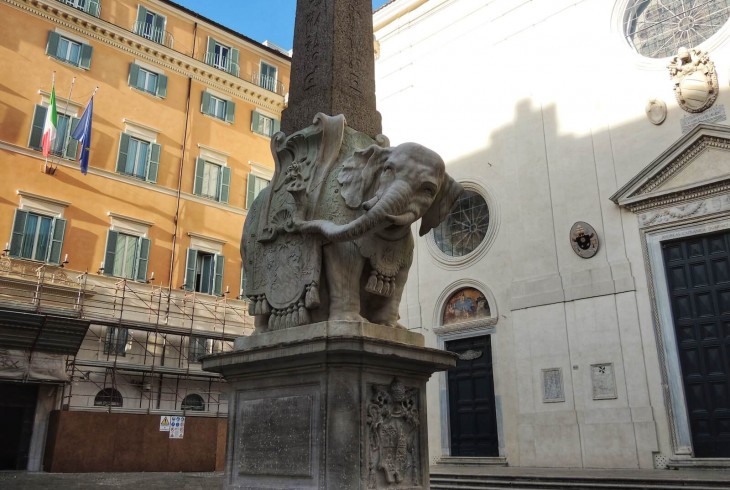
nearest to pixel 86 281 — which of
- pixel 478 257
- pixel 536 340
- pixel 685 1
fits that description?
pixel 478 257

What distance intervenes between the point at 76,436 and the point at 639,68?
15.3m

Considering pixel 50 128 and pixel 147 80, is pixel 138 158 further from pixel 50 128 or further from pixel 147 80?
Result: pixel 50 128

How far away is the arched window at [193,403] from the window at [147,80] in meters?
9.29

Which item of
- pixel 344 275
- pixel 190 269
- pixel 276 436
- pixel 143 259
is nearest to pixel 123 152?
pixel 143 259

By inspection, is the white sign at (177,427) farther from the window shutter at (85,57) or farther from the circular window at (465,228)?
the window shutter at (85,57)

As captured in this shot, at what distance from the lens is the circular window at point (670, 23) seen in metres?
13.8

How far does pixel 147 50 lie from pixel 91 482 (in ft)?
44.3

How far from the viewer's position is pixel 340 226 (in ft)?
12.9

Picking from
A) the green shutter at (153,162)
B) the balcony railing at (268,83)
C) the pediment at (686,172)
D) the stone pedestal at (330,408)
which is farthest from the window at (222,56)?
the stone pedestal at (330,408)

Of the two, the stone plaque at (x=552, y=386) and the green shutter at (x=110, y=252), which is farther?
the green shutter at (x=110, y=252)

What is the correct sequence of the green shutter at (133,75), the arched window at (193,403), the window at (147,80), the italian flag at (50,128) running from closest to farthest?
the italian flag at (50,128) → the arched window at (193,403) → the green shutter at (133,75) → the window at (147,80)

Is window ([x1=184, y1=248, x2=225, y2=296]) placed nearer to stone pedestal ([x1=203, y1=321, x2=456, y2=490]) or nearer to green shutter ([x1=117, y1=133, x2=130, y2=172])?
green shutter ([x1=117, y1=133, x2=130, y2=172])

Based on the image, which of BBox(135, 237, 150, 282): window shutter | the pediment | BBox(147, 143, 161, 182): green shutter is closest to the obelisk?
the pediment

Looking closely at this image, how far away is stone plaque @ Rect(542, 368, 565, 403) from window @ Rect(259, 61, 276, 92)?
14581 millimetres
